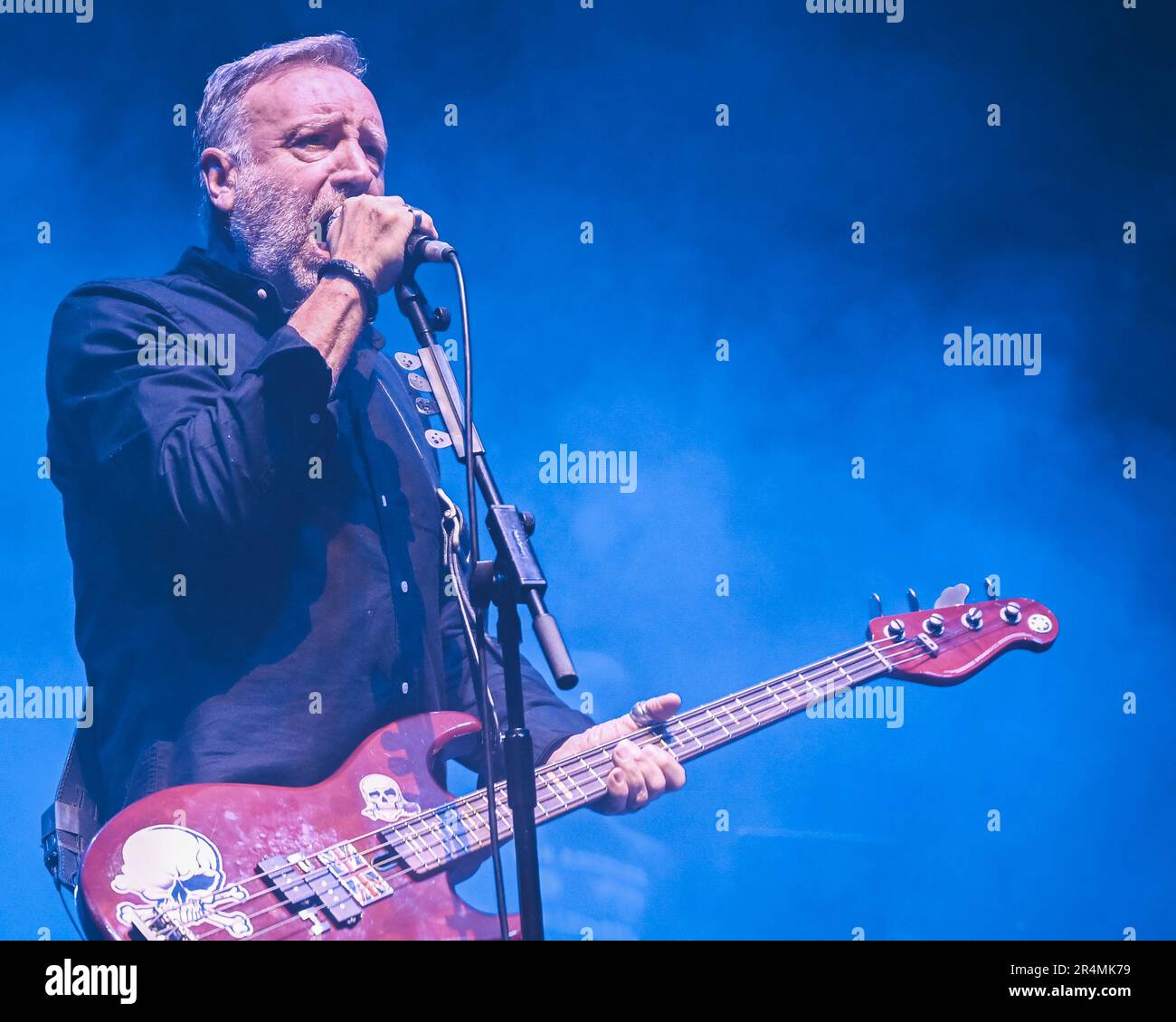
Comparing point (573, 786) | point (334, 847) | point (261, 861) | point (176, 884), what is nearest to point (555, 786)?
point (573, 786)

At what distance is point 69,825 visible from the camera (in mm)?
2277

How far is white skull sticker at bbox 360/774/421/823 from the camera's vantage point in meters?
2.22

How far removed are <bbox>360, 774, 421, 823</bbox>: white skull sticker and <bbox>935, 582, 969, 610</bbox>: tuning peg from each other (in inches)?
42.2

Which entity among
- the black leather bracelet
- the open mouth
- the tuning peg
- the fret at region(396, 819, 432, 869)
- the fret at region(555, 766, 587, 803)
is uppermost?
the open mouth

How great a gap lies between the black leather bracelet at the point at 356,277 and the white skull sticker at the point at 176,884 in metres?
0.84

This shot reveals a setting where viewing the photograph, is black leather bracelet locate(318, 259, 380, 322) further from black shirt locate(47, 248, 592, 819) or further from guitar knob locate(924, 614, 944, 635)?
guitar knob locate(924, 614, 944, 635)

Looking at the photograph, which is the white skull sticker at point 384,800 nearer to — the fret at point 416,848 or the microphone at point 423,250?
the fret at point 416,848

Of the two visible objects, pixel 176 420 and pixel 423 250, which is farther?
pixel 176 420

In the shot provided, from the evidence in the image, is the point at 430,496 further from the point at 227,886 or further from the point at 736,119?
the point at 736,119

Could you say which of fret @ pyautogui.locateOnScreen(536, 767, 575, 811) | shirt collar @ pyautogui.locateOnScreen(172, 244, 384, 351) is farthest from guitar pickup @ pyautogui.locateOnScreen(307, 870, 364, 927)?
shirt collar @ pyautogui.locateOnScreen(172, 244, 384, 351)

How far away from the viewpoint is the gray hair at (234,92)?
2.63 m

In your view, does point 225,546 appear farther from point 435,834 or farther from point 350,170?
point 350,170

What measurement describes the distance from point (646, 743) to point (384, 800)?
1.54 ft

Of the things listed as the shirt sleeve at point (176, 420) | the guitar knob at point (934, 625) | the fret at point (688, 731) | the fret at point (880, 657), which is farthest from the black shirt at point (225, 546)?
the guitar knob at point (934, 625)
